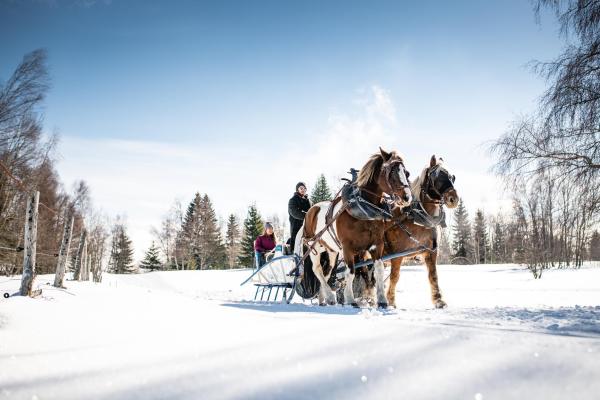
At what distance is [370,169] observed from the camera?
536 cm

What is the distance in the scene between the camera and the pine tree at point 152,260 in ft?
165

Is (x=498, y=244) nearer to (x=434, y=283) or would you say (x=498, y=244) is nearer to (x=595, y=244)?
(x=595, y=244)

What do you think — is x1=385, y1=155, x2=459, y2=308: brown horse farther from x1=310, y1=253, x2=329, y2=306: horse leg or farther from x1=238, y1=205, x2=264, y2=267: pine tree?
x1=238, y1=205, x2=264, y2=267: pine tree

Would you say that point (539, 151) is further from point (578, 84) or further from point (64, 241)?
point (64, 241)

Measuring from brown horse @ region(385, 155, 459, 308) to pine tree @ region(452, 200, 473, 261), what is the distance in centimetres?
5742

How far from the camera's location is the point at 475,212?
201ft

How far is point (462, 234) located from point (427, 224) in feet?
195

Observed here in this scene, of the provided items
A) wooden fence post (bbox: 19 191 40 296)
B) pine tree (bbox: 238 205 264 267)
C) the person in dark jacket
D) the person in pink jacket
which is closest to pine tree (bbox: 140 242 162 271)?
pine tree (bbox: 238 205 264 267)

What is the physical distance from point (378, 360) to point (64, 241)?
1046cm

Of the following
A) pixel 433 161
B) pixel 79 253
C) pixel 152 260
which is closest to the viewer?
pixel 433 161

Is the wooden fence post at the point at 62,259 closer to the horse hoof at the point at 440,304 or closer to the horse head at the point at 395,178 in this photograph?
the horse head at the point at 395,178

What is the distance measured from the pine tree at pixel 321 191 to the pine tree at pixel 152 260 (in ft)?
81.9

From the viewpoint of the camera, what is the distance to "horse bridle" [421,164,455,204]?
5.48 metres

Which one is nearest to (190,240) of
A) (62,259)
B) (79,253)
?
(79,253)
